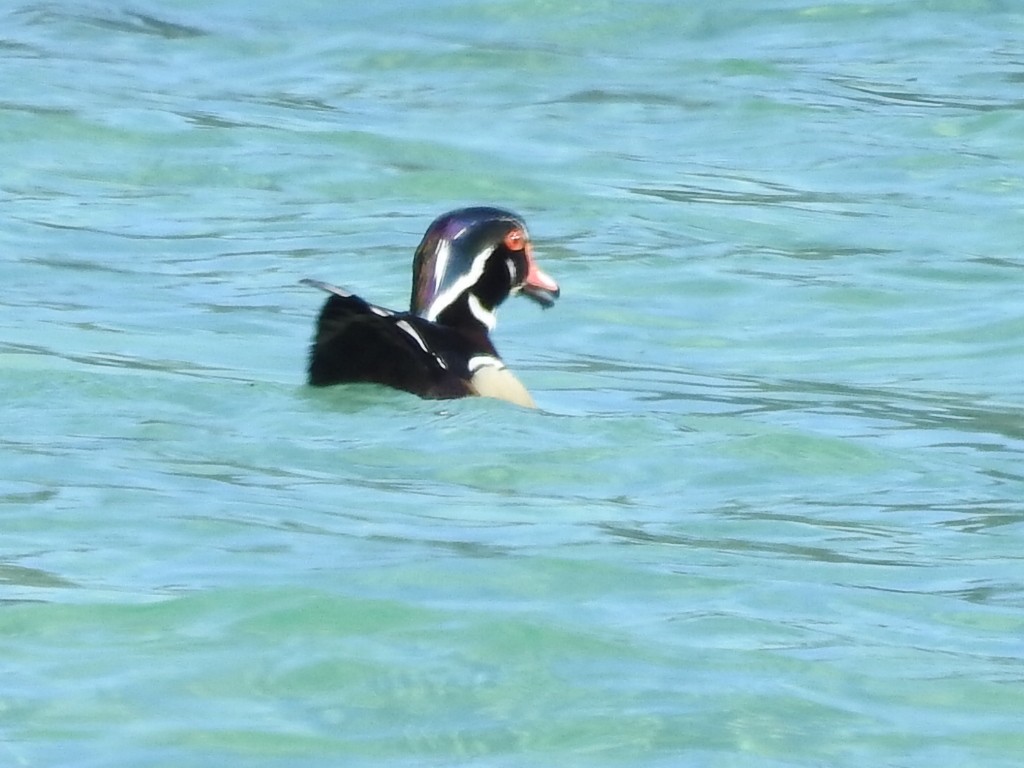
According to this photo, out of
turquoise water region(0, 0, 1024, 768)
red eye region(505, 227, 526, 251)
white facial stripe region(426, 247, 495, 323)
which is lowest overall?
turquoise water region(0, 0, 1024, 768)

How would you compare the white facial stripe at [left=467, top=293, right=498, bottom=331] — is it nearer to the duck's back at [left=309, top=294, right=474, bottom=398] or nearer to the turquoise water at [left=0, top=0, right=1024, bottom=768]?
the turquoise water at [left=0, top=0, right=1024, bottom=768]

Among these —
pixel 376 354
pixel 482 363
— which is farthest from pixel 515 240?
pixel 376 354

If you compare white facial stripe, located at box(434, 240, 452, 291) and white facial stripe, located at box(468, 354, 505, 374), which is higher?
white facial stripe, located at box(434, 240, 452, 291)

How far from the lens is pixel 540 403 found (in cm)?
1085

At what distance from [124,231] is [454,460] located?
5.93 metres

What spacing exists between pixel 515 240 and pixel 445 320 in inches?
18.1

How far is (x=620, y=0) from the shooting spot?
22109mm

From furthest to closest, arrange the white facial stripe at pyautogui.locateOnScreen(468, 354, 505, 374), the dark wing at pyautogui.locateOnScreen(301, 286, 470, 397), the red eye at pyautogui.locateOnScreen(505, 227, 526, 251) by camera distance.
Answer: the red eye at pyautogui.locateOnScreen(505, 227, 526, 251), the white facial stripe at pyautogui.locateOnScreen(468, 354, 505, 374), the dark wing at pyautogui.locateOnScreen(301, 286, 470, 397)

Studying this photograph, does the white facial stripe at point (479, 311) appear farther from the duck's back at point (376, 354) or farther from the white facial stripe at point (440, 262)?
the duck's back at point (376, 354)

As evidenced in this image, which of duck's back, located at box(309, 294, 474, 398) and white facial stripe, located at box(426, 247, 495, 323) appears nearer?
duck's back, located at box(309, 294, 474, 398)

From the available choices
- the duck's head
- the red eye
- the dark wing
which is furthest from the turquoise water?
the red eye

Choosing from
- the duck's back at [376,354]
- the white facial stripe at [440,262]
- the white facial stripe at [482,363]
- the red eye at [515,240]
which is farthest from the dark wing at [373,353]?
the red eye at [515,240]

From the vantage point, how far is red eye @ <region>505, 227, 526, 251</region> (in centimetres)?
1093

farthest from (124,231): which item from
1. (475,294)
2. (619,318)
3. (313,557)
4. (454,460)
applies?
(313,557)
